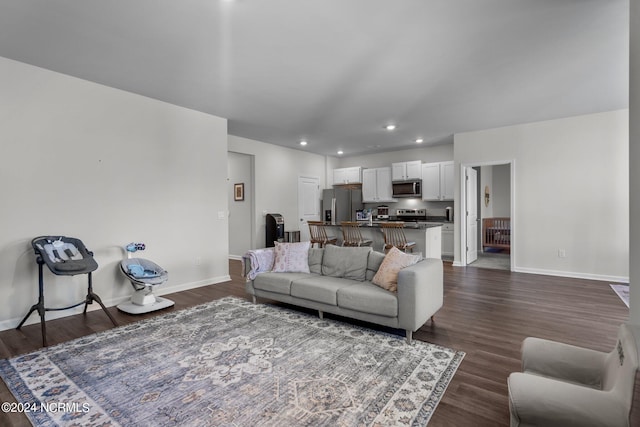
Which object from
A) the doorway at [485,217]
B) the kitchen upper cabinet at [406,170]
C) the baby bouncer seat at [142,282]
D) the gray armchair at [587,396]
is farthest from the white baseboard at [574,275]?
the baby bouncer seat at [142,282]

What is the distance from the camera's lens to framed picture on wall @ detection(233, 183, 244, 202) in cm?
711

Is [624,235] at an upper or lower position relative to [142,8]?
lower

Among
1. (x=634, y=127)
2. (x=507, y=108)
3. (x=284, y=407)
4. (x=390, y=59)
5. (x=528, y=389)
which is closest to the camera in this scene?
(x=528, y=389)

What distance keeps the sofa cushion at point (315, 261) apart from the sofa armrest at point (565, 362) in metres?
2.48

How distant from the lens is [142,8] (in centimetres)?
233

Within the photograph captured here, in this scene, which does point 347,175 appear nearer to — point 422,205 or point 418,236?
point 422,205

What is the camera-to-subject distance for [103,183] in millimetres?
3846

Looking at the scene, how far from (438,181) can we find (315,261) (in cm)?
453

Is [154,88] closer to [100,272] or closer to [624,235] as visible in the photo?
[100,272]

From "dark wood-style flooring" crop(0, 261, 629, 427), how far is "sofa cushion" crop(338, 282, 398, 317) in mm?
428

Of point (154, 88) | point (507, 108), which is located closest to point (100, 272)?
point (154, 88)

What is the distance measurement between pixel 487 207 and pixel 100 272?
8.67 meters

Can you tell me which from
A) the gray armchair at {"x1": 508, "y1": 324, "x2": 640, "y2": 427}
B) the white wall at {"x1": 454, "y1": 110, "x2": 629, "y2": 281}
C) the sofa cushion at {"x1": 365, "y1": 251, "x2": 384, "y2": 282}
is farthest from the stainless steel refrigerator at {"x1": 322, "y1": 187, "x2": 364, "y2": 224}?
the gray armchair at {"x1": 508, "y1": 324, "x2": 640, "y2": 427}

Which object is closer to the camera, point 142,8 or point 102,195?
point 142,8
